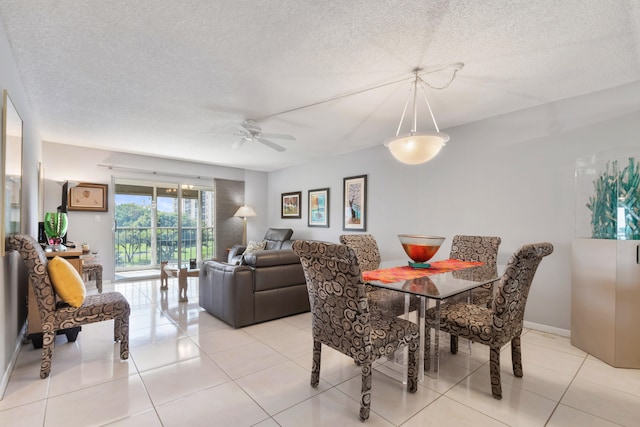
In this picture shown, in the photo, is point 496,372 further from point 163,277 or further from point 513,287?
point 163,277

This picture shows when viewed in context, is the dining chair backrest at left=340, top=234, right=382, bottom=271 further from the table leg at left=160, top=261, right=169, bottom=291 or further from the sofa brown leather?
the table leg at left=160, top=261, right=169, bottom=291

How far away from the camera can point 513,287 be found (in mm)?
1841

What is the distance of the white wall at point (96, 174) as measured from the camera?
15.6ft

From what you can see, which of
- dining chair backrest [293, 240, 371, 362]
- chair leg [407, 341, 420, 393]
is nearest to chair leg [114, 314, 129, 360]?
dining chair backrest [293, 240, 371, 362]

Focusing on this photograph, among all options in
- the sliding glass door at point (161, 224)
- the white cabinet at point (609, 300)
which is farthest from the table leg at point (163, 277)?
the white cabinet at point (609, 300)

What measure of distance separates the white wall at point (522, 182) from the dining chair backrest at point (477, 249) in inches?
20.3

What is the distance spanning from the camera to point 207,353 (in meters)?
2.53

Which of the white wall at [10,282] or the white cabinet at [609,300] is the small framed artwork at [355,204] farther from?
the white wall at [10,282]

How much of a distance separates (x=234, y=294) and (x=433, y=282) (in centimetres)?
205

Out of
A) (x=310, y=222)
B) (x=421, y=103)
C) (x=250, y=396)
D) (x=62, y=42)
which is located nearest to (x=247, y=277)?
(x=250, y=396)

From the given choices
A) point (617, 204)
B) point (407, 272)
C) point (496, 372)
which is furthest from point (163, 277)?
point (617, 204)

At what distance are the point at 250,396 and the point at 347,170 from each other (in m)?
3.99

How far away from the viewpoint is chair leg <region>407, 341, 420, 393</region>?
6.44 feet

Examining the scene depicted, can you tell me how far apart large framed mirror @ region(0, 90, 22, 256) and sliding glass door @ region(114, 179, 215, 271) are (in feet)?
11.7
